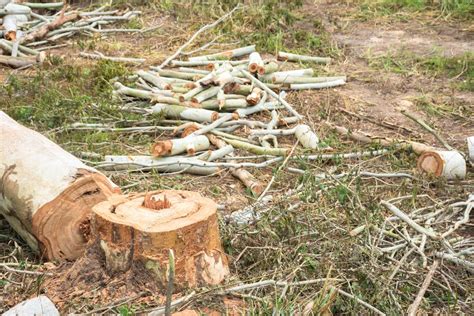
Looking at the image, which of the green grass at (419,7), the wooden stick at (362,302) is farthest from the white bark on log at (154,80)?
the wooden stick at (362,302)

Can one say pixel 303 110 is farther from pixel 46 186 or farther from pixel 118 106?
pixel 46 186

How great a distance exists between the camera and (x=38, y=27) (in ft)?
30.2

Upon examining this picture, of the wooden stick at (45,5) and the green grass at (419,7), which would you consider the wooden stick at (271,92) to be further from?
the wooden stick at (45,5)

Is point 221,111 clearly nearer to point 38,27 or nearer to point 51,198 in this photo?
point 51,198

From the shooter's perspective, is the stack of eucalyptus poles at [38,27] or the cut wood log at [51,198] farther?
the stack of eucalyptus poles at [38,27]

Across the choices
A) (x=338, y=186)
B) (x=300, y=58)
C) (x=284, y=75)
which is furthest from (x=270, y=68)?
(x=338, y=186)

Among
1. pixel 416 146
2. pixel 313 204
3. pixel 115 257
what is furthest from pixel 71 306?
pixel 416 146

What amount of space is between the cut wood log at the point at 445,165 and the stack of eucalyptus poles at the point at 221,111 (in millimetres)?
637

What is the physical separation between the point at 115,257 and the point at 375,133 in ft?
10.9

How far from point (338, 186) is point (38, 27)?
5.28 meters

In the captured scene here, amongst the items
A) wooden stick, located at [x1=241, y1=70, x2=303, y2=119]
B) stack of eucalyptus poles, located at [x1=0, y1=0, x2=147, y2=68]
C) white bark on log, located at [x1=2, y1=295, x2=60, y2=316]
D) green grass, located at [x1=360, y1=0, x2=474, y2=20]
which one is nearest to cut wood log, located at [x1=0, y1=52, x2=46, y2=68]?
stack of eucalyptus poles, located at [x1=0, y1=0, x2=147, y2=68]

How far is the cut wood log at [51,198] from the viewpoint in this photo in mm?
A: 4211

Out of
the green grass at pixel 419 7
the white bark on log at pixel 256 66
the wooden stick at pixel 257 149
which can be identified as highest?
the white bark on log at pixel 256 66

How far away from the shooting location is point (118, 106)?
6.85 metres
